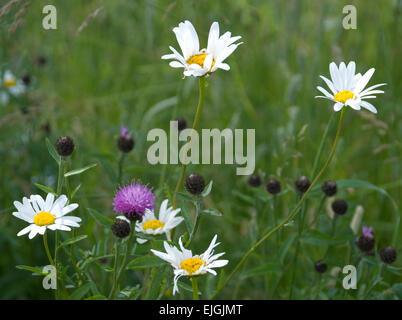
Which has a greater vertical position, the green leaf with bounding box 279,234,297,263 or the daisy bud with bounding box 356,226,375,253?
the daisy bud with bounding box 356,226,375,253

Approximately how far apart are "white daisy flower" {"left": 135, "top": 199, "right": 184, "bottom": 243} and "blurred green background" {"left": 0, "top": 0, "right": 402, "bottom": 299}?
0.46 feet

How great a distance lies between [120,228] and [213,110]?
4.42 feet

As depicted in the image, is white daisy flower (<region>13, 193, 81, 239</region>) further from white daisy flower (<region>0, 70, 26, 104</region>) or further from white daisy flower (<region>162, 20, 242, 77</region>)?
white daisy flower (<region>0, 70, 26, 104</region>)

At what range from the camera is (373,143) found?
6.84 feet

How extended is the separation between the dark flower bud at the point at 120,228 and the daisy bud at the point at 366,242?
0.55m

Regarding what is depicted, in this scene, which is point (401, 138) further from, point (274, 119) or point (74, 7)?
point (74, 7)

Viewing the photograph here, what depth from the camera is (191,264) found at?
96 cm

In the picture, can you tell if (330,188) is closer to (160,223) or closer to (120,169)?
(160,223)

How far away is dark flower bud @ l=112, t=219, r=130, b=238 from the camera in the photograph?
3.30 feet

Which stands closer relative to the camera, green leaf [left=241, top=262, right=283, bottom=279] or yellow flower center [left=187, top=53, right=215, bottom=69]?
yellow flower center [left=187, top=53, right=215, bottom=69]

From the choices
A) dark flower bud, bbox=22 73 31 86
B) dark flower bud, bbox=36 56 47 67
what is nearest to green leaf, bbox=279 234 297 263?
dark flower bud, bbox=22 73 31 86

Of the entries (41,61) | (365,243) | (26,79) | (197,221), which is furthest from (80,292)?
(41,61)
